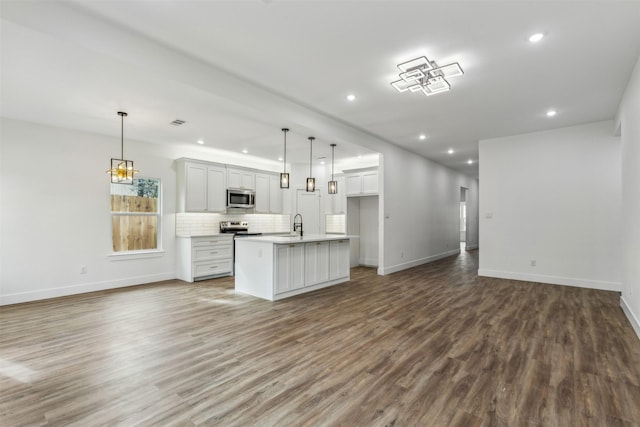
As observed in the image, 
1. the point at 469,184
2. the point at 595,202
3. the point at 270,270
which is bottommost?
the point at 270,270

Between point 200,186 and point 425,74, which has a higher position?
point 425,74

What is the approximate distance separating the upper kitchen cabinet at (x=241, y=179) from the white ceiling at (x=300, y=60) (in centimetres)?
206

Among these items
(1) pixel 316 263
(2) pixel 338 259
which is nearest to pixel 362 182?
(2) pixel 338 259

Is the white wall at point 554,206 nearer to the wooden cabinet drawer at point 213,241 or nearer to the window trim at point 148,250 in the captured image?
the wooden cabinet drawer at point 213,241

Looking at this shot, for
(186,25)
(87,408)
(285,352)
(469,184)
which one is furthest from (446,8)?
(469,184)

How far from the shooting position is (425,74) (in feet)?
11.3

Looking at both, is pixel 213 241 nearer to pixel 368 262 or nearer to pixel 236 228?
pixel 236 228

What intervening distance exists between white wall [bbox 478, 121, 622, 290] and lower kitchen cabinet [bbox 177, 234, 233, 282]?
572 cm

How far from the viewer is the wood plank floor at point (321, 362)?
2055mm

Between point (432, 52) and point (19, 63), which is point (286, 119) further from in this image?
point (19, 63)

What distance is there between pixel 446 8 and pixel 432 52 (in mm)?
713

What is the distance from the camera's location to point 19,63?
313 centimetres

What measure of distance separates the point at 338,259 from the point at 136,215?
422 cm

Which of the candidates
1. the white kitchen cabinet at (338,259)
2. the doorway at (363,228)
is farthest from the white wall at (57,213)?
the doorway at (363,228)
